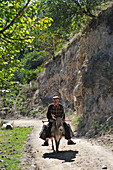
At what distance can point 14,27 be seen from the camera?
23.4 ft

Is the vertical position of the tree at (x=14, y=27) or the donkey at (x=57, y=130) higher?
the tree at (x=14, y=27)

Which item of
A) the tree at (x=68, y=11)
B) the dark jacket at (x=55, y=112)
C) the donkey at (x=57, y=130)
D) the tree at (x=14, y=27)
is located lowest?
the donkey at (x=57, y=130)

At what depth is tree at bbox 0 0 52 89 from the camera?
6.22 metres

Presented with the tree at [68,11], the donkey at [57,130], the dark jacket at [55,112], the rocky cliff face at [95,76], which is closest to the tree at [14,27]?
the dark jacket at [55,112]

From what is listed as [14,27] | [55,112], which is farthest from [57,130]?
[14,27]

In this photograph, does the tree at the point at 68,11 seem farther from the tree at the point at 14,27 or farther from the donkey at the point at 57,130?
the donkey at the point at 57,130

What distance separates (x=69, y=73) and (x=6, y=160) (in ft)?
62.3

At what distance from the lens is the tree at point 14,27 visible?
6.22 metres

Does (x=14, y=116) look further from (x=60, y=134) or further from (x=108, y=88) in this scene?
(x=60, y=134)

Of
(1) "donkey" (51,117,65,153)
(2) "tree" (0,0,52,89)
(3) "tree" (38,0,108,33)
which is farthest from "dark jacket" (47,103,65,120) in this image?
(3) "tree" (38,0,108,33)

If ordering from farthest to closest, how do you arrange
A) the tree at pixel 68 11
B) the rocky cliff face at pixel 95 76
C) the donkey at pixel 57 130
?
the tree at pixel 68 11 → the rocky cliff face at pixel 95 76 → the donkey at pixel 57 130

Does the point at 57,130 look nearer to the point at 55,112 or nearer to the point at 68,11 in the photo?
the point at 55,112

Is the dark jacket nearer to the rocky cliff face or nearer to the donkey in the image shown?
the donkey

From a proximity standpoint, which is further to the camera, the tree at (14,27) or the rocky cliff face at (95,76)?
the rocky cliff face at (95,76)
